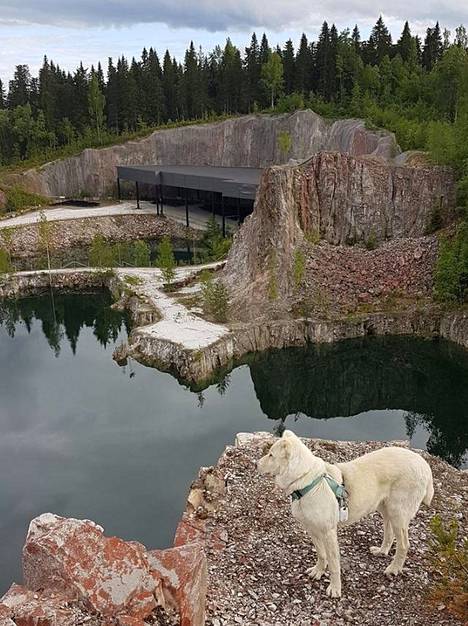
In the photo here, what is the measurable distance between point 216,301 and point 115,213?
3129 centimetres

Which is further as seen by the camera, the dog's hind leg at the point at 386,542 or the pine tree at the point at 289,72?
the pine tree at the point at 289,72

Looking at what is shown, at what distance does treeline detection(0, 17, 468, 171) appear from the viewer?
66375 mm

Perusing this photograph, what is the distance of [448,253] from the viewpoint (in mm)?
28578

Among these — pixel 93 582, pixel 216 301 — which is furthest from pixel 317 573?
pixel 216 301

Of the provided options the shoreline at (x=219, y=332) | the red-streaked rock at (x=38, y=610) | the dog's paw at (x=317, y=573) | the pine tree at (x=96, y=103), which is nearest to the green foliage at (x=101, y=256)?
the shoreline at (x=219, y=332)

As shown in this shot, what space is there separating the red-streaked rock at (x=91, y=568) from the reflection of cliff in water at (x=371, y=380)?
15.6 m

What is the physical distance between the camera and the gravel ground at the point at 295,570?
8.25 metres

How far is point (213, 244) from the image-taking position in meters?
42.9

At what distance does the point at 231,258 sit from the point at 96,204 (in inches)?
1316

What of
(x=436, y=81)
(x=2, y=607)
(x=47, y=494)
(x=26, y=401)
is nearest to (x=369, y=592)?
(x=2, y=607)

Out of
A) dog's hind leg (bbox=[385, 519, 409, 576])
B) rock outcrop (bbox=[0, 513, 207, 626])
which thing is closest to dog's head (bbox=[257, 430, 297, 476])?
rock outcrop (bbox=[0, 513, 207, 626])

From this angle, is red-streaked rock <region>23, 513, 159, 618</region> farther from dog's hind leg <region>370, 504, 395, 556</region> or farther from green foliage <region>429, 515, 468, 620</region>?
dog's hind leg <region>370, 504, 395, 556</region>

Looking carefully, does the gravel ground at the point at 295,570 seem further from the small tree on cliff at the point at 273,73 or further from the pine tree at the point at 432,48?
the pine tree at the point at 432,48

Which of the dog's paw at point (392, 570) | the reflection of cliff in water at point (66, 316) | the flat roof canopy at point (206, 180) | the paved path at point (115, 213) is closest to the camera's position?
the dog's paw at point (392, 570)
